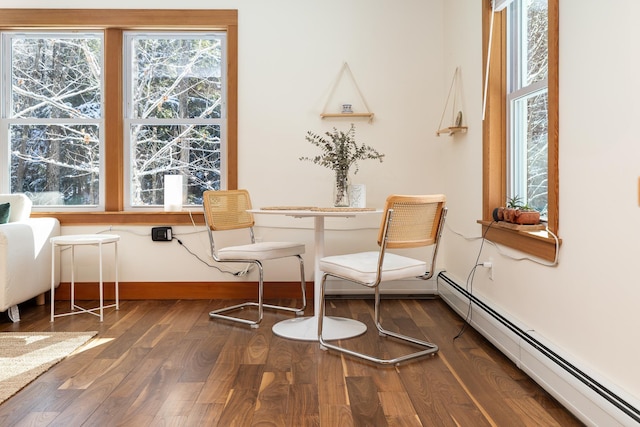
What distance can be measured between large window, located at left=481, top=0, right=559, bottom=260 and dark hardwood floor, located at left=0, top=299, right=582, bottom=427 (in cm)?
63

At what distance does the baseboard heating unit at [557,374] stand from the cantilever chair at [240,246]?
1125 mm

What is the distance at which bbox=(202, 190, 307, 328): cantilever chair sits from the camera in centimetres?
301

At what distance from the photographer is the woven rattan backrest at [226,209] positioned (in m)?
3.24

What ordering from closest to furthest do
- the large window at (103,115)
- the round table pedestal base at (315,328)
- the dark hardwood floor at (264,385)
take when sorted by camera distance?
the dark hardwood floor at (264,385) < the round table pedestal base at (315,328) < the large window at (103,115)

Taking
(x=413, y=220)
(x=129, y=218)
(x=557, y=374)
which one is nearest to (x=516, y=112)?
(x=413, y=220)

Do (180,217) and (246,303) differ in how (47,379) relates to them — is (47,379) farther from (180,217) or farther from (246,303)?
(180,217)

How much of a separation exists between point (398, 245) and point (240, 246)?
115cm

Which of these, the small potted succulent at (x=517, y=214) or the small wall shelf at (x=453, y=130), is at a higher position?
the small wall shelf at (x=453, y=130)

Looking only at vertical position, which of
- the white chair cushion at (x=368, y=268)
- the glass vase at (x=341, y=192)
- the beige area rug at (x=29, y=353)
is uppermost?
the glass vase at (x=341, y=192)

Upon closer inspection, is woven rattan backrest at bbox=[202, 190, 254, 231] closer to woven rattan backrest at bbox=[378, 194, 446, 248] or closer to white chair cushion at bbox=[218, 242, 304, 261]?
white chair cushion at bbox=[218, 242, 304, 261]

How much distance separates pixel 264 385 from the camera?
2.09 metres

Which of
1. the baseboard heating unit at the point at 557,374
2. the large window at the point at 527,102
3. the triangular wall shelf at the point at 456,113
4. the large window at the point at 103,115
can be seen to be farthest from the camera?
the large window at the point at 103,115

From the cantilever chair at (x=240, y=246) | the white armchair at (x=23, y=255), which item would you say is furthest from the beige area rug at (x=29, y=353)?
the cantilever chair at (x=240, y=246)

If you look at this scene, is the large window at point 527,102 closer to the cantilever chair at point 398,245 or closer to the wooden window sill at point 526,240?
the wooden window sill at point 526,240
